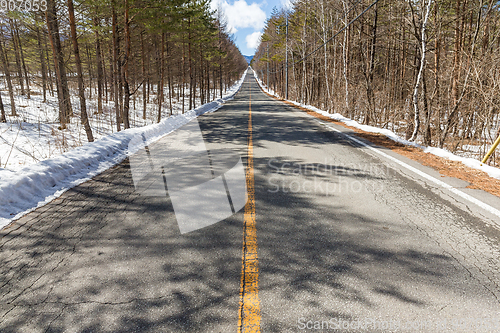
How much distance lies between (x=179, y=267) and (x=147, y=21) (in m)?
17.3

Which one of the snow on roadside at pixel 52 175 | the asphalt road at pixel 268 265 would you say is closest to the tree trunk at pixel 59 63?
the snow on roadside at pixel 52 175

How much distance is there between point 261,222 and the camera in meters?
3.46

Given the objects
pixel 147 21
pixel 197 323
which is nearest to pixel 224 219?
pixel 197 323

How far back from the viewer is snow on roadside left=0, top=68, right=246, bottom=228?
4016 mm

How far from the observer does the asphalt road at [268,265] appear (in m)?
2.00

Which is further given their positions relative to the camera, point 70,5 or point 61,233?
point 70,5

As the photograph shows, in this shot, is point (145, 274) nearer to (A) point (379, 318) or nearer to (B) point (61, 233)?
(B) point (61, 233)

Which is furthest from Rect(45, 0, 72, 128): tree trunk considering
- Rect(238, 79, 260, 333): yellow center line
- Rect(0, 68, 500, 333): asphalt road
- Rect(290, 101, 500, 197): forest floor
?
Rect(290, 101, 500, 197): forest floor

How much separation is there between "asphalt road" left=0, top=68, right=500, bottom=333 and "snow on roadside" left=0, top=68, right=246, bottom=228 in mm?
411

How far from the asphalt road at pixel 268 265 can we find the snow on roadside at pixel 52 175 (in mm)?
411

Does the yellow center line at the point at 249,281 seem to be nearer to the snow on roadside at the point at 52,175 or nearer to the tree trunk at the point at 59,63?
the snow on roadside at the point at 52,175

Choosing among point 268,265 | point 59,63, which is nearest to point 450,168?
point 268,265

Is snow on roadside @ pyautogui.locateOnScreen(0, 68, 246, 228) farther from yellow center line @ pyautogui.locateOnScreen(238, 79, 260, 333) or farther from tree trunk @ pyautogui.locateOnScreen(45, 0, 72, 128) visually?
tree trunk @ pyautogui.locateOnScreen(45, 0, 72, 128)

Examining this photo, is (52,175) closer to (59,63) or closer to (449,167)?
(449,167)
